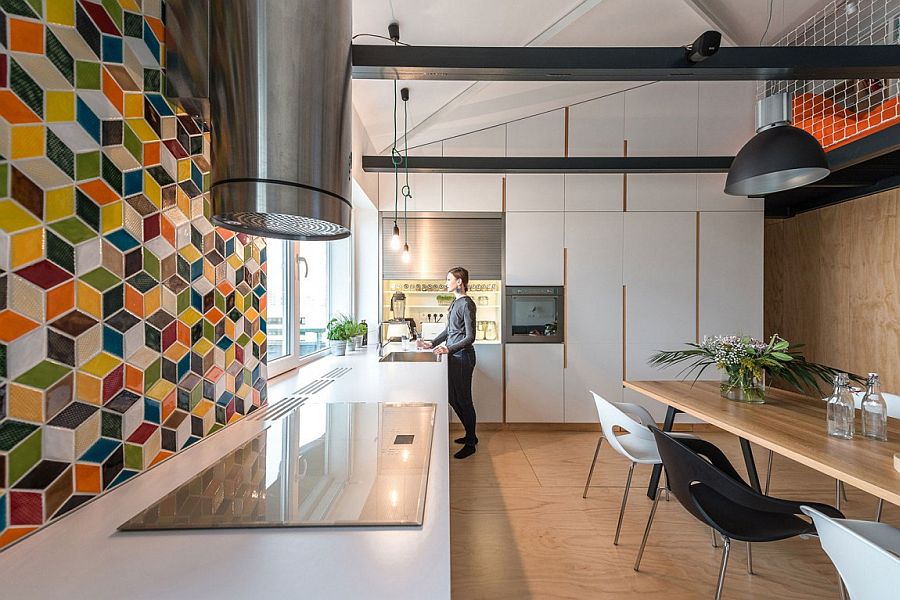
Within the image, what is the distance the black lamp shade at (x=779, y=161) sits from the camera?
201cm

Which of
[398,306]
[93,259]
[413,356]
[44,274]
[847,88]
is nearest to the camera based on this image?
[44,274]

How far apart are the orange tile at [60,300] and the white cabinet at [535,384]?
384 cm

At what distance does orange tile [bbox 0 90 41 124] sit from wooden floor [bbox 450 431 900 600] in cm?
221

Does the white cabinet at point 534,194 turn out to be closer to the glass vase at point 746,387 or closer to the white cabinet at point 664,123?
the white cabinet at point 664,123

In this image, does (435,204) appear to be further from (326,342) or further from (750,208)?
(750,208)

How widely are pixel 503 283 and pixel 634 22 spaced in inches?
95.1

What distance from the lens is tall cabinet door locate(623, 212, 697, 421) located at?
171 inches

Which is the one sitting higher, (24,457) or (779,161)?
(779,161)

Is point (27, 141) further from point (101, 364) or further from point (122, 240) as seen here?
point (101, 364)

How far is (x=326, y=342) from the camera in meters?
3.72

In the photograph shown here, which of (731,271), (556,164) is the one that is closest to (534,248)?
(556,164)

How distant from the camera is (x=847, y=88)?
3061 millimetres

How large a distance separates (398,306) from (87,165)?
3.65 metres

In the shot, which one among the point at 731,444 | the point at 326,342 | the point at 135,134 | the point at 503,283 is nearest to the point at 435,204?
the point at 503,283
